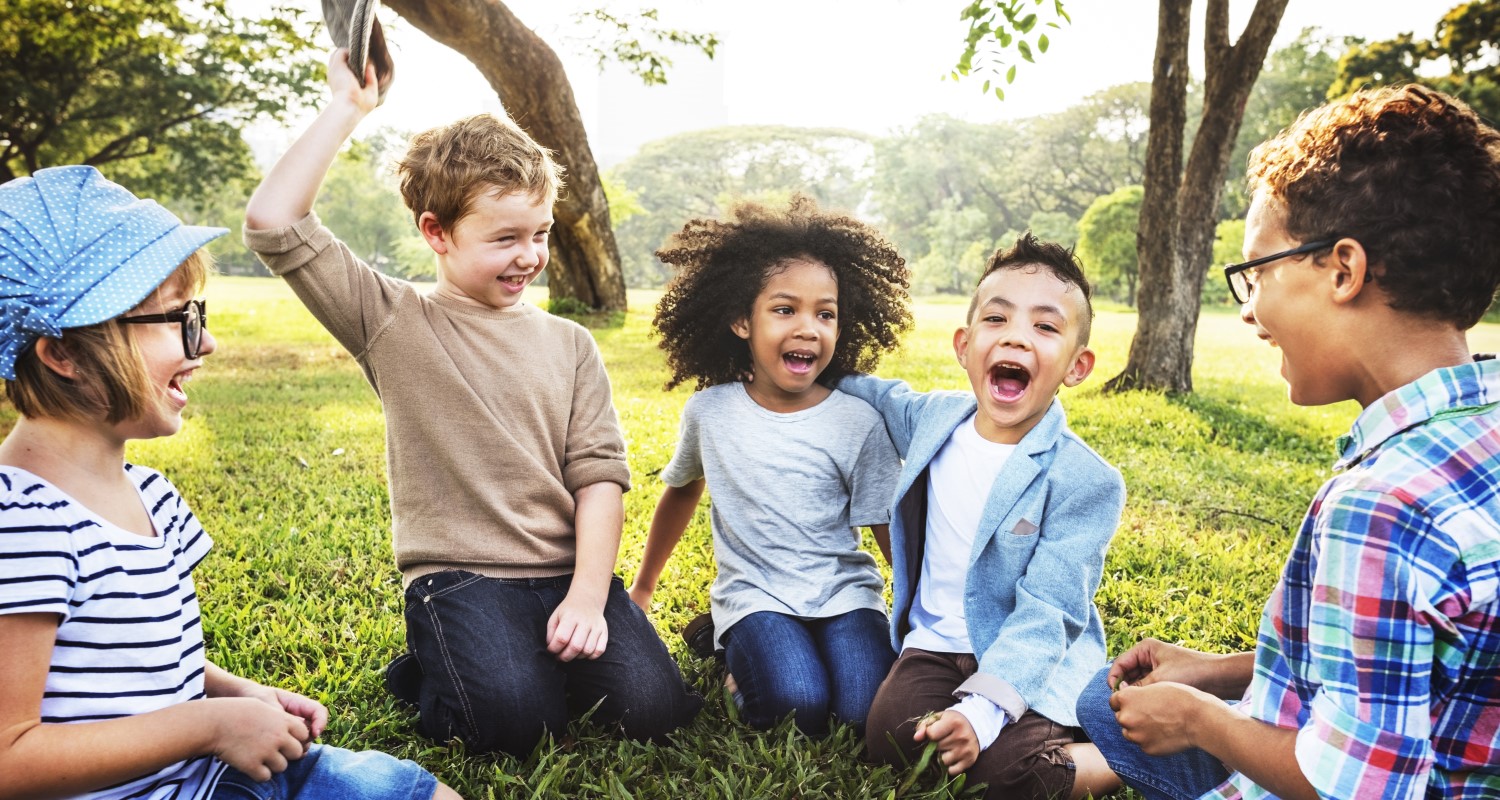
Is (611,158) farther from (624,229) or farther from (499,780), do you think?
(499,780)

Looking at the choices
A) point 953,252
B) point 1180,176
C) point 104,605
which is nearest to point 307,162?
point 104,605

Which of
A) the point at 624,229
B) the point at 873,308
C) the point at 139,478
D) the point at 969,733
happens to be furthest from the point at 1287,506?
the point at 624,229

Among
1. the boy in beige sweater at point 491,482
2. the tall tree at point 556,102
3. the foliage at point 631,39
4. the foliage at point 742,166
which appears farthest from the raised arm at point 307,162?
the foliage at point 742,166

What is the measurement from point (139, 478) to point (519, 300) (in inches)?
45.9

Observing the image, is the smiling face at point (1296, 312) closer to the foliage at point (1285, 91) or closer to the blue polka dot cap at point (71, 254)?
the blue polka dot cap at point (71, 254)

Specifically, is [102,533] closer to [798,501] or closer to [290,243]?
[290,243]

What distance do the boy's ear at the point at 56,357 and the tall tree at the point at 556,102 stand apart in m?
8.44

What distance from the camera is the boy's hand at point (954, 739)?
2145 millimetres

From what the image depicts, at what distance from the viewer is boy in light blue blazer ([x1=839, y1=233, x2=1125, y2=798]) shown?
2.23 meters

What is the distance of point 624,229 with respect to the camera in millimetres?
64188

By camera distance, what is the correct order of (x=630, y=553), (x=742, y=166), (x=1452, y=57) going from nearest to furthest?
1. (x=630, y=553)
2. (x=1452, y=57)
3. (x=742, y=166)

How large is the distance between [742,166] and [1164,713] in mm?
77028

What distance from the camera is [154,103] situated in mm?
20797

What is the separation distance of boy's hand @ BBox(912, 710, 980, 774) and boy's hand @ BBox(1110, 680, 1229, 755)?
0.48 metres
